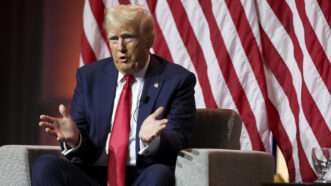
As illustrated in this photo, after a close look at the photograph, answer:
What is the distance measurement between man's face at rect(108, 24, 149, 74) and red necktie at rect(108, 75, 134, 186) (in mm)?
107

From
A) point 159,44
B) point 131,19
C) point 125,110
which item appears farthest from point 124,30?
point 159,44

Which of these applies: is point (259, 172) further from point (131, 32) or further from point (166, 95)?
point (131, 32)

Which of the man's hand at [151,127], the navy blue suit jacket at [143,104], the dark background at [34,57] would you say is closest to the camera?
the man's hand at [151,127]

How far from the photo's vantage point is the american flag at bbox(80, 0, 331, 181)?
13.3 ft

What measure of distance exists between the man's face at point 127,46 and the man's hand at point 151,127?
0.36 m

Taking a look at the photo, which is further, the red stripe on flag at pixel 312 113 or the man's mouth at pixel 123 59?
the red stripe on flag at pixel 312 113

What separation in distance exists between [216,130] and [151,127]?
26.6 inches

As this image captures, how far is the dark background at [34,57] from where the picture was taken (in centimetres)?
512

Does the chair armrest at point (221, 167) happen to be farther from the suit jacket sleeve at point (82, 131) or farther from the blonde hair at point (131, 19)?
the blonde hair at point (131, 19)

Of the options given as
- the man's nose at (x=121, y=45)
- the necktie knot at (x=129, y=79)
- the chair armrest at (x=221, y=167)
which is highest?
the man's nose at (x=121, y=45)

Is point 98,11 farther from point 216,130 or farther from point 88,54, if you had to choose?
point 216,130

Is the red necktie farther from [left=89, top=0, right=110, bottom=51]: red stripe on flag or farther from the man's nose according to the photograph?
[left=89, top=0, right=110, bottom=51]: red stripe on flag

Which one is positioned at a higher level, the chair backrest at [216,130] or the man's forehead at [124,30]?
the man's forehead at [124,30]

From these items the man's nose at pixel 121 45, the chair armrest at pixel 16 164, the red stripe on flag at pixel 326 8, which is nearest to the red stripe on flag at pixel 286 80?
the red stripe on flag at pixel 326 8
